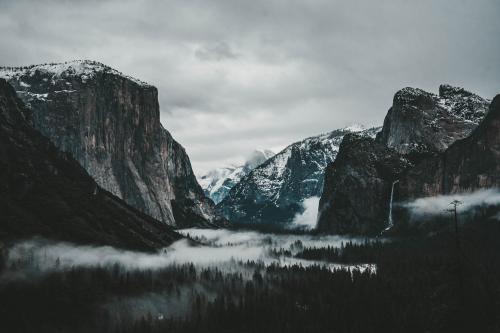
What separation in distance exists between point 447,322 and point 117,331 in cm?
14692

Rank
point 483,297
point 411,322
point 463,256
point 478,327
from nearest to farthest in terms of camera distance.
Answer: point 463,256, point 478,327, point 483,297, point 411,322

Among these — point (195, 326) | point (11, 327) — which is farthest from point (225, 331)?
point (11, 327)

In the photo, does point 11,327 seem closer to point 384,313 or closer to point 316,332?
point 316,332

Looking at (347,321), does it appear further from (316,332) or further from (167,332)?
(167,332)

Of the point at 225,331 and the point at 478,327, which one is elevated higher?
the point at 478,327

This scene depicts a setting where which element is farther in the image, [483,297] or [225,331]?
[225,331]

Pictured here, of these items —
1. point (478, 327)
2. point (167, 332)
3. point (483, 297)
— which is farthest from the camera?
point (167, 332)

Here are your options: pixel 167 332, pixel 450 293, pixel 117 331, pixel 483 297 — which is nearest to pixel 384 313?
pixel 167 332

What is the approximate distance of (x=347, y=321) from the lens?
632 feet

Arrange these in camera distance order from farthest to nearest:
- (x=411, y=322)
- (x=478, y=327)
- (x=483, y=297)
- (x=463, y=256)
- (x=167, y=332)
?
(x=167, y=332)
(x=411, y=322)
(x=483, y=297)
(x=478, y=327)
(x=463, y=256)

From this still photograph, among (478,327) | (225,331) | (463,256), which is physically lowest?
(225,331)

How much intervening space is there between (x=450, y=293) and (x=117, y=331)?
15070cm

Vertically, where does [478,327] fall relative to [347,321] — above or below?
above

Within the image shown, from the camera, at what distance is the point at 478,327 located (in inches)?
3061
